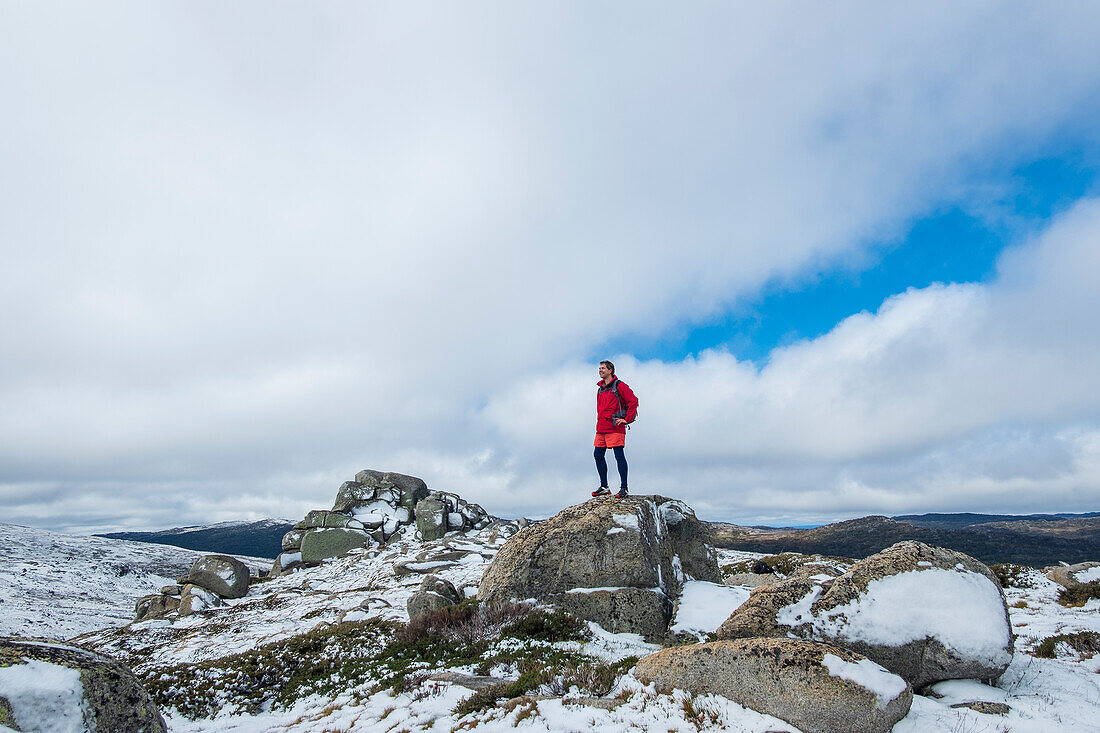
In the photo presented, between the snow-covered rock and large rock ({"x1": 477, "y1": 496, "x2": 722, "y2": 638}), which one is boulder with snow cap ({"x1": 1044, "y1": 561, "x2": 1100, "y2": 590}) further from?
large rock ({"x1": 477, "y1": 496, "x2": 722, "y2": 638})

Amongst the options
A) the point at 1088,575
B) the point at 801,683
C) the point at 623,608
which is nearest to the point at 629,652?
the point at 623,608

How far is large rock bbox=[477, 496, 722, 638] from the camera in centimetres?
1291

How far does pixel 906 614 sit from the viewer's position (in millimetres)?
8578

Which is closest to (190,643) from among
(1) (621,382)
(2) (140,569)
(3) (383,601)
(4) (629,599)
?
(3) (383,601)

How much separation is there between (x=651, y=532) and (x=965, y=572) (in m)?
7.68

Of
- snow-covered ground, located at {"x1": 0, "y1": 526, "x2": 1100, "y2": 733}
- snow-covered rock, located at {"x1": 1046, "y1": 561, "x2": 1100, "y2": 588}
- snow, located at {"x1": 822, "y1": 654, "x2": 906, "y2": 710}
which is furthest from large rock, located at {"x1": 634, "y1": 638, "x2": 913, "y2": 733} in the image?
snow-covered rock, located at {"x1": 1046, "y1": 561, "x2": 1100, "y2": 588}

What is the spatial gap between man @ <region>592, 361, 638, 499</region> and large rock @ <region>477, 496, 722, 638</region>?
1.48 m

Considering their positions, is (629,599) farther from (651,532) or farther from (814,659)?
(814,659)

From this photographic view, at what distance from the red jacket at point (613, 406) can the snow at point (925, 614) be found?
6.58 m

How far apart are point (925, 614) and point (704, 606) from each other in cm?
605

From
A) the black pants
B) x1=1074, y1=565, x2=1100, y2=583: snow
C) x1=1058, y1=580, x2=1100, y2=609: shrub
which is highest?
the black pants

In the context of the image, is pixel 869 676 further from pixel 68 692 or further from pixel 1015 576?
pixel 1015 576

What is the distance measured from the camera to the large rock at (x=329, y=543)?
37.6 meters

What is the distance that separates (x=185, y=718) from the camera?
11.1 m
